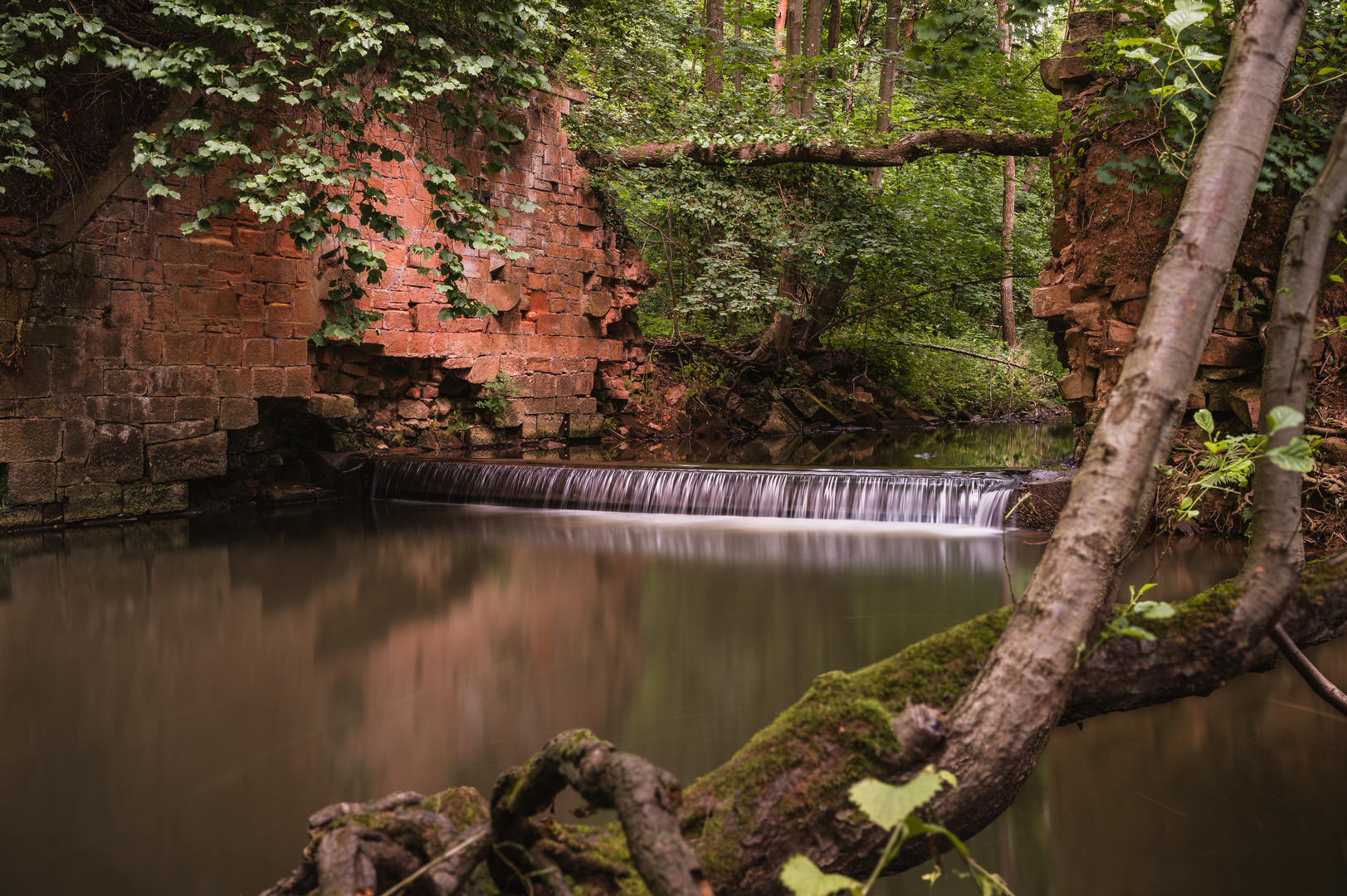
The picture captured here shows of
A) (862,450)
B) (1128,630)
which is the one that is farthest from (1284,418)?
(862,450)

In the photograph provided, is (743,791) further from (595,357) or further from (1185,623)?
(595,357)

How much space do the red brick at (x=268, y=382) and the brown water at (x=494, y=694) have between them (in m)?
1.96

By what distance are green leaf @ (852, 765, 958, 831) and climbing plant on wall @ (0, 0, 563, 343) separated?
290 inches

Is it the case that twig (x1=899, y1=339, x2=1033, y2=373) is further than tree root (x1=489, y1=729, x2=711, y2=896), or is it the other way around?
twig (x1=899, y1=339, x2=1033, y2=373)

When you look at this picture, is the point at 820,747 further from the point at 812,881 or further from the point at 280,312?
the point at 280,312

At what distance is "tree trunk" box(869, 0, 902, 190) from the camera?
1375 centimetres

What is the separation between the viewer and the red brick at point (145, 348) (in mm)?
8109

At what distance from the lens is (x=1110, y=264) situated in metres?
6.69

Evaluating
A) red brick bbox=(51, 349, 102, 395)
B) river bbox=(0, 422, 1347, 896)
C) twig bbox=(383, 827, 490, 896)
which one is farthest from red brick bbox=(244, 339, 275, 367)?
twig bbox=(383, 827, 490, 896)

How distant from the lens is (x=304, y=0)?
25.9 feet

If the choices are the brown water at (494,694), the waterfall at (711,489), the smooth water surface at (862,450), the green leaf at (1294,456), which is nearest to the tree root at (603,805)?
the brown water at (494,694)

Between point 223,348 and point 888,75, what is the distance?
10.5 metres

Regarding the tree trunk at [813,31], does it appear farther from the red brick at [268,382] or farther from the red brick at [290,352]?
the red brick at [268,382]

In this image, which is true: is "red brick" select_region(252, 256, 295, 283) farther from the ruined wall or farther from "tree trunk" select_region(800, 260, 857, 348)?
"tree trunk" select_region(800, 260, 857, 348)
